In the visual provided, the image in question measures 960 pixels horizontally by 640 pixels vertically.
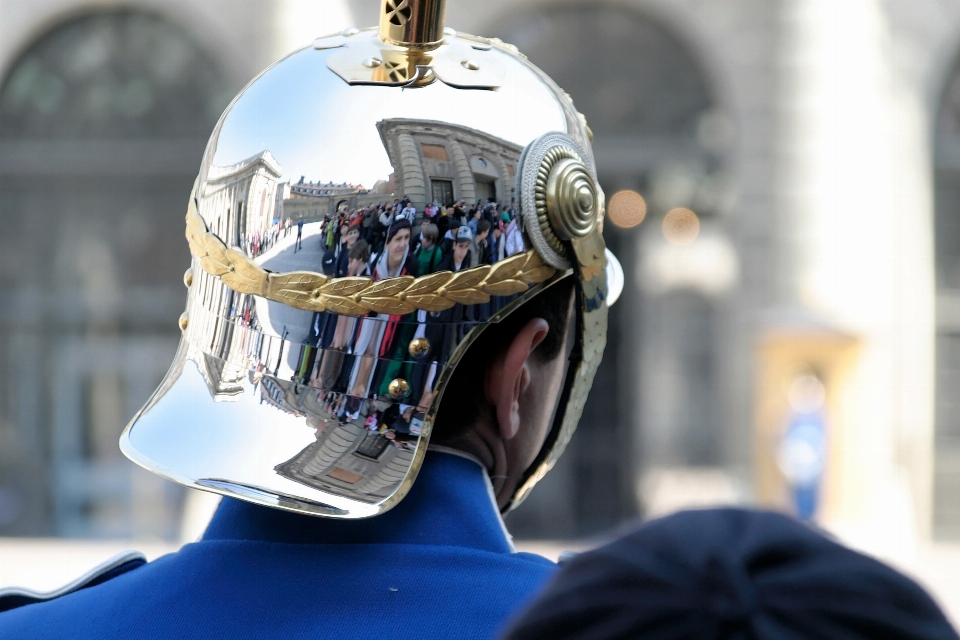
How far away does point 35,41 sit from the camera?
417 inches

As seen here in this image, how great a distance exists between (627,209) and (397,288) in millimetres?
8626

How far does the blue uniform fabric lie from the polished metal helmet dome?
46 millimetres

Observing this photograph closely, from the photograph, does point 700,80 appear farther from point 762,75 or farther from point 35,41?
point 35,41

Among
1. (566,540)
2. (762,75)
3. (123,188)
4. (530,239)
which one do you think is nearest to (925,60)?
(762,75)

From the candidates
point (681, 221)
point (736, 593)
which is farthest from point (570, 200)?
point (681, 221)

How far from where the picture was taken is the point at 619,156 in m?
10.2

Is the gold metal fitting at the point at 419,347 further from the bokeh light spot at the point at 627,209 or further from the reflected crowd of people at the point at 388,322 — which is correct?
the bokeh light spot at the point at 627,209

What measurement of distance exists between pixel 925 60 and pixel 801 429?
9.85 feet

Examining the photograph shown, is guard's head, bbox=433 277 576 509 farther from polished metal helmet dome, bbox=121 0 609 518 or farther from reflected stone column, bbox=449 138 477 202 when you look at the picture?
reflected stone column, bbox=449 138 477 202

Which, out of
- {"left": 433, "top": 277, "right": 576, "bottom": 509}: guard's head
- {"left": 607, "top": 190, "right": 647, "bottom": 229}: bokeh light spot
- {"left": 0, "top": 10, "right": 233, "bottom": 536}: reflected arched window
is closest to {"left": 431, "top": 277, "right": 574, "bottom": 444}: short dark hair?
{"left": 433, "top": 277, "right": 576, "bottom": 509}: guard's head

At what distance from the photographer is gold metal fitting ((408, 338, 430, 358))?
157 cm

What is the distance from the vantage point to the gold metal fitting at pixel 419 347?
1.57m

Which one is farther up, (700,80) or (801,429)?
(700,80)

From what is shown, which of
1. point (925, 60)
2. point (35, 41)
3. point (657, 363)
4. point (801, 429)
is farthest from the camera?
point (657, 363)
